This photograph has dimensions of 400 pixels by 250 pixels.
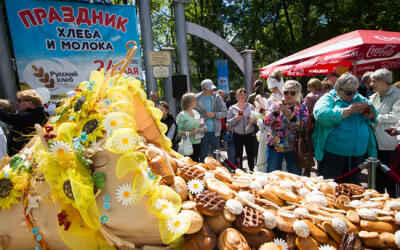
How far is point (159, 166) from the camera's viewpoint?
1.20m

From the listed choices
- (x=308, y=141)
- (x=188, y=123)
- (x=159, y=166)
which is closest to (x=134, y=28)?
(x=188, y=123)

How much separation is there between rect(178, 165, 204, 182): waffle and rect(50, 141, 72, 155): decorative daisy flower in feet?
1.91

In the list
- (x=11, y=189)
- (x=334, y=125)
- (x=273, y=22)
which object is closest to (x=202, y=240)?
(x=11, y=189)

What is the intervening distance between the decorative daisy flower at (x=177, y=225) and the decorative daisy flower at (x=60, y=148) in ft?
1.71

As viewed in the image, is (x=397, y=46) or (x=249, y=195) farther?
(x=397, y=46)

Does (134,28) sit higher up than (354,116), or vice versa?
(134,28)

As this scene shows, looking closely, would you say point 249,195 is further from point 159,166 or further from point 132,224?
point 132,224

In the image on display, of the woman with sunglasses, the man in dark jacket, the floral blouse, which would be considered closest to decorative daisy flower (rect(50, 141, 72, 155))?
the woman with sunglasses

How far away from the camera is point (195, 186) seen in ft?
4.12

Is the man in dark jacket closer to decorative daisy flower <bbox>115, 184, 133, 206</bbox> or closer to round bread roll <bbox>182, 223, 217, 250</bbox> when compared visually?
decorative daisy flower <bbox>115, 184, 133, 206</bbox>

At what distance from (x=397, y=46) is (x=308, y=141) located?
2.82 meters

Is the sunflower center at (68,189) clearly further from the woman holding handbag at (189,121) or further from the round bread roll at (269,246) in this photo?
the woman holding handbag at (189,121)

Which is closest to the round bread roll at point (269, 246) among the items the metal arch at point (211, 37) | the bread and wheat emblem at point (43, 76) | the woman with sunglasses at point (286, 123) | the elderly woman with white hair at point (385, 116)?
the woman with sunglasses at point (286, 123)

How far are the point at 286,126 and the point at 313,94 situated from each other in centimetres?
180
